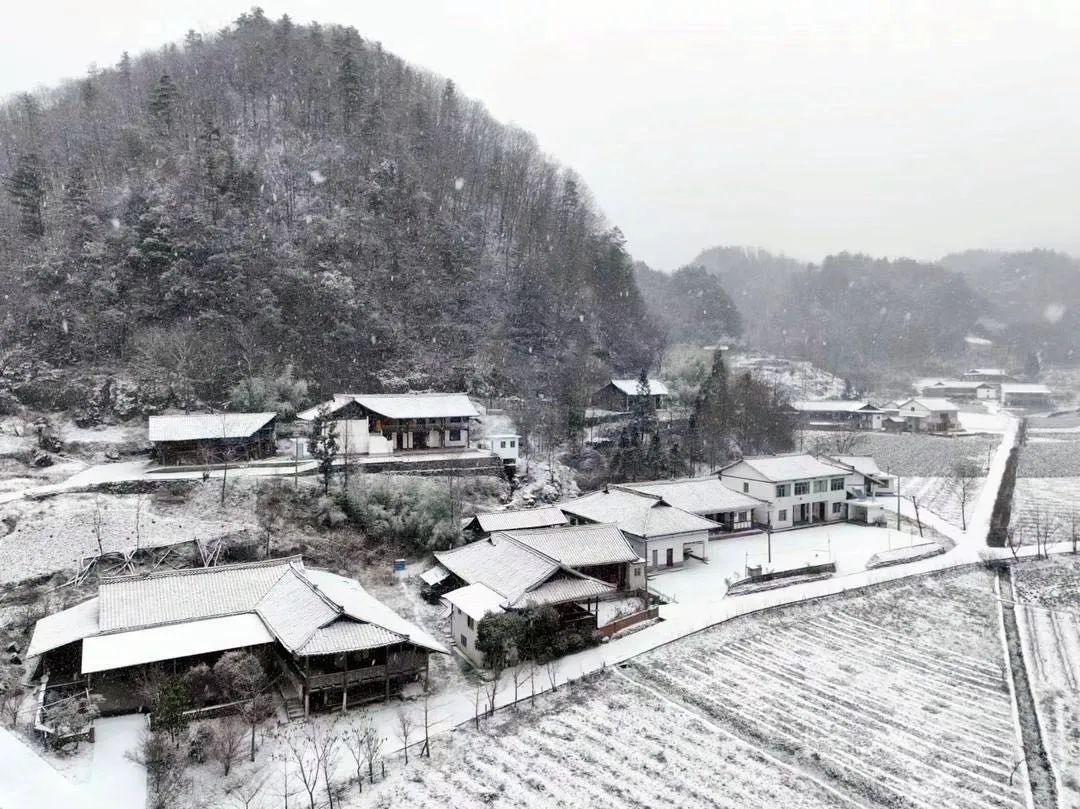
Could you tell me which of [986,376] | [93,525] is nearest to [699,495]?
[93,525]

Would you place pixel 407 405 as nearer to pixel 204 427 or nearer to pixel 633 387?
pixel 204 427

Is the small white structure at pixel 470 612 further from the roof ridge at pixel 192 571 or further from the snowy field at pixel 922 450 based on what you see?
the snowy field at pixel 922 450

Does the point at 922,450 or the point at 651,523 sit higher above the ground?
the point at 651,523

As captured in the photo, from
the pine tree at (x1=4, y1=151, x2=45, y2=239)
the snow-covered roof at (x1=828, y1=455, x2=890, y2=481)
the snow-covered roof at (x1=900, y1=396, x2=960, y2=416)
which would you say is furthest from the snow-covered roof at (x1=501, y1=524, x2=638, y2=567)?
the snow-covered roof at (x1=900, y1=396, x2=960, y2=416)

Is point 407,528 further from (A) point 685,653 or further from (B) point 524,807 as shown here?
(B) point 524,807

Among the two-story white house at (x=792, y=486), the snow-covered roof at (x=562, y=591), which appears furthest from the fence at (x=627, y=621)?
the two-story white house at (x=792, y=486)

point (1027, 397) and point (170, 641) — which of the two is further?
point (1027, 397)

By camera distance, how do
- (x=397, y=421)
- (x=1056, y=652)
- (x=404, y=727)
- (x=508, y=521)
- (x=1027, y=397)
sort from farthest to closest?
(x=1027, y=397) < (x=397, y=421) < (x=508, y=521) < (x=1056, y=652) < (x=404, y=727)
